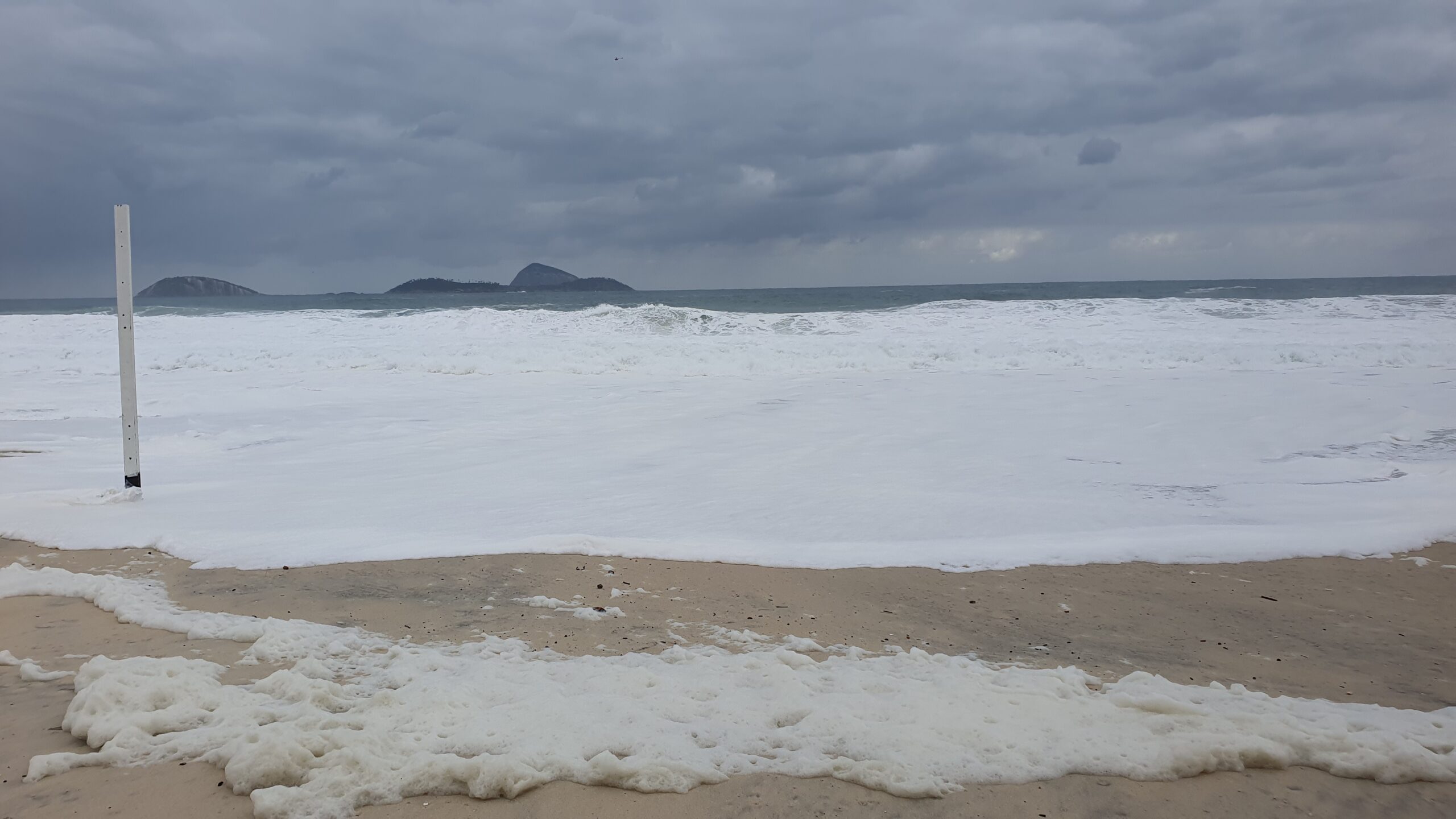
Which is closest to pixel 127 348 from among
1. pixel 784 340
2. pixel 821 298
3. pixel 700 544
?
pixel 700 544

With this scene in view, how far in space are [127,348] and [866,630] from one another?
529 centimetres

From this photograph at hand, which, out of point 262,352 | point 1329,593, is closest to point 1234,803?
point 1329,593

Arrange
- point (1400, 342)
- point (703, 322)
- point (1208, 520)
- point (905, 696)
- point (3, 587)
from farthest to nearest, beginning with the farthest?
point (703, 322) < point (1400, 342) < point (1208, 520) < point (3, 587) < point (905, 696)

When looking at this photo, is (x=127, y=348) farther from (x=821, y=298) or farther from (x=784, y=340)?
(x=821, y=298)

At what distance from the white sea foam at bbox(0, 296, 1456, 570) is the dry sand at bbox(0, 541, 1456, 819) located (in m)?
0.28

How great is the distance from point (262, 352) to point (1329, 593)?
18.9 m

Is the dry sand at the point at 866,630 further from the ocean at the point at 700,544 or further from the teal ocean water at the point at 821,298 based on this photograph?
the teal ocean water at the point at 821,298

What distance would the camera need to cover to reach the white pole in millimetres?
5492

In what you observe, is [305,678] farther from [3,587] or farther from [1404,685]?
[1404,685]

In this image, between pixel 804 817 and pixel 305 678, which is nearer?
pixel 804 817

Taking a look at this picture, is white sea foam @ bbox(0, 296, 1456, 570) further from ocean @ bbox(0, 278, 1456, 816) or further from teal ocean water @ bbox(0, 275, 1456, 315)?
teal ocean water @ bbox(0, 275, 1456, 315)

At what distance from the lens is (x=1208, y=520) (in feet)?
17.3

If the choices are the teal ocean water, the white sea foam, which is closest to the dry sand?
the white sea foam

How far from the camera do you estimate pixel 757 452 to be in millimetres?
7523
